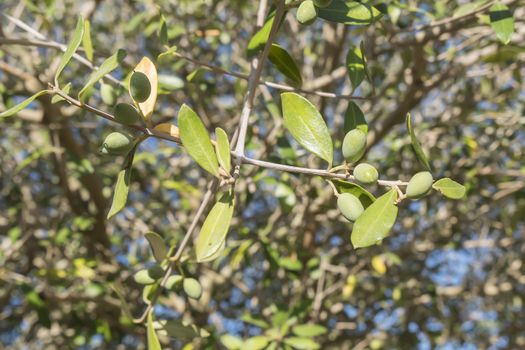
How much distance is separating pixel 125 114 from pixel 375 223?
398mm

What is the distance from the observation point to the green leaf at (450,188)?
0.93 m

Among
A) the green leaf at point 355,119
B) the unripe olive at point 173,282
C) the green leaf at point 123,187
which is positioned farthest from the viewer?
the unripe olive at point 173,282

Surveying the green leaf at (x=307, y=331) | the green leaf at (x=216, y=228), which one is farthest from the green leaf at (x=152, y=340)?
the green leaf at (x=307, y=331)

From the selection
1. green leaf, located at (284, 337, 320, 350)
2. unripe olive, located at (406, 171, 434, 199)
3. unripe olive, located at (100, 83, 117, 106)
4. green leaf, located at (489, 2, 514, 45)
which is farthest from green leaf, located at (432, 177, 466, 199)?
green leaf, located at (284, 337, 320, 350)

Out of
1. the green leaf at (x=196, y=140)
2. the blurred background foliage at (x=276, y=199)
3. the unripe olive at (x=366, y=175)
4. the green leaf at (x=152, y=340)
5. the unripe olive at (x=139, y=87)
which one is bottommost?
the blurred background foliage at (x=276, y=199)

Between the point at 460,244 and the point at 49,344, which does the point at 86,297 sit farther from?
the point at 460,244

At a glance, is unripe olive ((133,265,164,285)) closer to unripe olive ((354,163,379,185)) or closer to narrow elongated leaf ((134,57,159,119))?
narrow elongated leaf ((134,57,159,119))

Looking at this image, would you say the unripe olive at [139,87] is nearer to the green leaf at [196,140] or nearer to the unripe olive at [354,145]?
the green leaf at [196,140]

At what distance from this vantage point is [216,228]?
0.94m

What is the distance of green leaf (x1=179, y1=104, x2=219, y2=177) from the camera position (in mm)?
904

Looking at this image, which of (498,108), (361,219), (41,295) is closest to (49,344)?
(41,295)

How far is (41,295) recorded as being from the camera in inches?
91.2

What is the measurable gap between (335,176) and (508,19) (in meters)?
0.73

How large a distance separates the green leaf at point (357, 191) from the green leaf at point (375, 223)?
0.30ft
